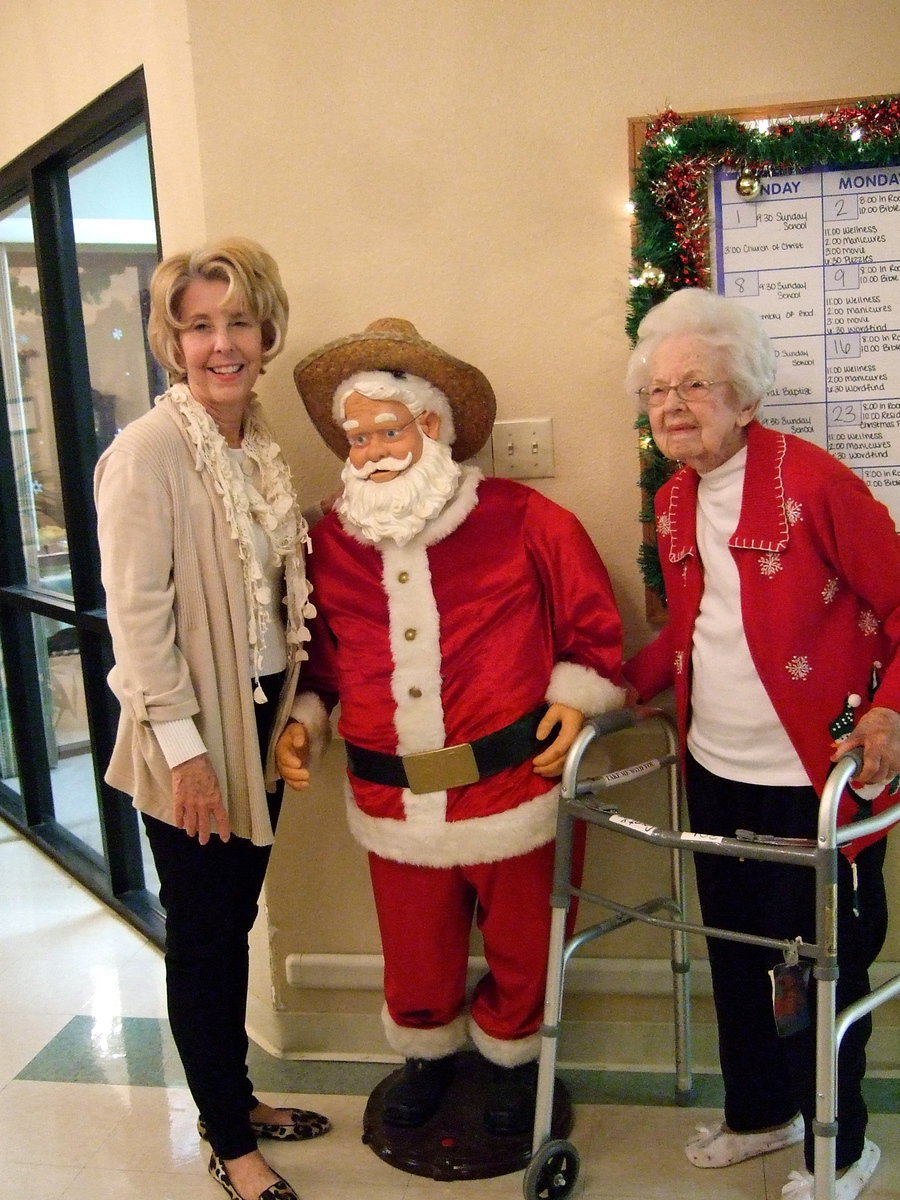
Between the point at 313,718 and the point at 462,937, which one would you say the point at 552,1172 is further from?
the point at 313,718

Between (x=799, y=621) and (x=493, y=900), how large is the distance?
0.76 metres

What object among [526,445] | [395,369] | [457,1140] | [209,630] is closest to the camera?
[209,630]

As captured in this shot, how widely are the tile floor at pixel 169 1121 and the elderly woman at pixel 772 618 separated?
260 mm

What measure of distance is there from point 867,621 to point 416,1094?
1242mm

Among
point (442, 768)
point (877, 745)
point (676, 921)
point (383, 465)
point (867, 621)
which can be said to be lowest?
point (676, 921)

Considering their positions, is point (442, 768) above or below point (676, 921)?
above

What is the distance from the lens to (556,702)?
1.93 m

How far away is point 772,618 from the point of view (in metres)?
1.72

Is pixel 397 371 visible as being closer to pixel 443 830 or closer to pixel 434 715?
pixel 434 715

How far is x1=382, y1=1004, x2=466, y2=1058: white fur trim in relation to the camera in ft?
6.79

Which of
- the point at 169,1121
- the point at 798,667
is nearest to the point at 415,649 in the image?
the point at 798,667

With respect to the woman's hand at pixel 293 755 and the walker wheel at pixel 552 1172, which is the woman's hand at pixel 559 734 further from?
the walker wheel at pixel 552 1172

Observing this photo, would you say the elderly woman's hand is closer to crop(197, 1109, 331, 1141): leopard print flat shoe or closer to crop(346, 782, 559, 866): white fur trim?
crop(346, 782, 559, 866): white fur trim

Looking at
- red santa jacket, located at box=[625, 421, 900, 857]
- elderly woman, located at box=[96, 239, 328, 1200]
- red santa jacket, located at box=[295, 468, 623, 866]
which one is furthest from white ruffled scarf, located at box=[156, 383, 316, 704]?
red santa jacket, located at box=[625, 421, 900, 857]
